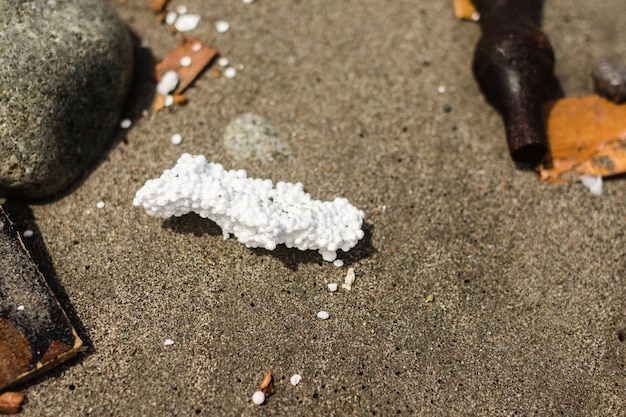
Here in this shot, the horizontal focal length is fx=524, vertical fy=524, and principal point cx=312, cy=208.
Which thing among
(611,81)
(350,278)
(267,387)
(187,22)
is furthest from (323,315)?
(611,81)

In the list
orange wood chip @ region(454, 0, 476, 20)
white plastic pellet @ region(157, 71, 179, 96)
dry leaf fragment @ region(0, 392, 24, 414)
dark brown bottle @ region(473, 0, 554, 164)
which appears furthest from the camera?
orange wood chip @ region(454, 0, 476, 20)

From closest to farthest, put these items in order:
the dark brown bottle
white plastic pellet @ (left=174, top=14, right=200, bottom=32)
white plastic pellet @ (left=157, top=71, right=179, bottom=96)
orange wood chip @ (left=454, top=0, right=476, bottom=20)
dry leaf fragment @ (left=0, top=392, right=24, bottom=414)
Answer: dry leaf fragment @ (left=0, top=392, right=24, bottom=414) → the dark brown bottle → white plastic pellet @ (left=157, top=71, right=179, bottom=96) → white plastic pellet @ (left=174, top=14, right=200, bottom=32) → orange wood chip @ (left=454, top=0, right=476, bottom=20)

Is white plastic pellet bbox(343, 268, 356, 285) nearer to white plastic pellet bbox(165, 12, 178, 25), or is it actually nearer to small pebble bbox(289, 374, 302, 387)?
small pebble bbox(289, 374, 302, 387)

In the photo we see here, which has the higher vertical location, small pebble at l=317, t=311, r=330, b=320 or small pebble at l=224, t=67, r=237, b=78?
small pebble at l=224, t=67, r=237, b=78

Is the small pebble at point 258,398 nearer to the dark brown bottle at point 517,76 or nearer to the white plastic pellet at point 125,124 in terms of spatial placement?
the white plastic pellet at point 125,124

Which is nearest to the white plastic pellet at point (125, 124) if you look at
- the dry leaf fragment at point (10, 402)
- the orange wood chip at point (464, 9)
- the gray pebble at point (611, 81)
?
the dry leaf fragment at point (10, 402)

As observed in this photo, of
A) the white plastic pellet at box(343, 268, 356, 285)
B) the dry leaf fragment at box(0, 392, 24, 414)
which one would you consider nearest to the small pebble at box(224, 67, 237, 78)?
the white plastic pellet at box(343, 268, 356, 285)
